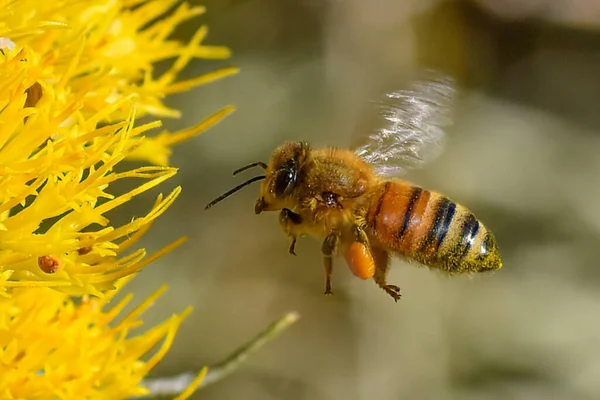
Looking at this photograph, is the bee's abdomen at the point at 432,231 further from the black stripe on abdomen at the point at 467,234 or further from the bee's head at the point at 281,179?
the bee's head at the point at 281,179

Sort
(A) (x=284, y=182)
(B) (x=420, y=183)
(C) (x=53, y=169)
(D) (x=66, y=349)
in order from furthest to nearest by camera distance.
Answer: (B) (x=420, y=183) < (A) (x=284, y=182) < (D) (x=66, y=349) < (C) (x=53, y=169)

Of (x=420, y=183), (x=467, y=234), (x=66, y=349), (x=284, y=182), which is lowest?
(x=420, y=183)

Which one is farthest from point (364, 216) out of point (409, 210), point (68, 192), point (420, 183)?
point (420, 183)

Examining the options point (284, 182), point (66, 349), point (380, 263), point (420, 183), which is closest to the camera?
point (66, 349)

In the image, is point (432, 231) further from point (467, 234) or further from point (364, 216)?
point (364, 216)

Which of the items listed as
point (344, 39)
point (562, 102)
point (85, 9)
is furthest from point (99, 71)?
point (562, 102)

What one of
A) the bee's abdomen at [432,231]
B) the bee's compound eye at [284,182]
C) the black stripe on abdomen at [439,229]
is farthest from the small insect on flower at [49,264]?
the black stripe on abdomen at [439,229]
